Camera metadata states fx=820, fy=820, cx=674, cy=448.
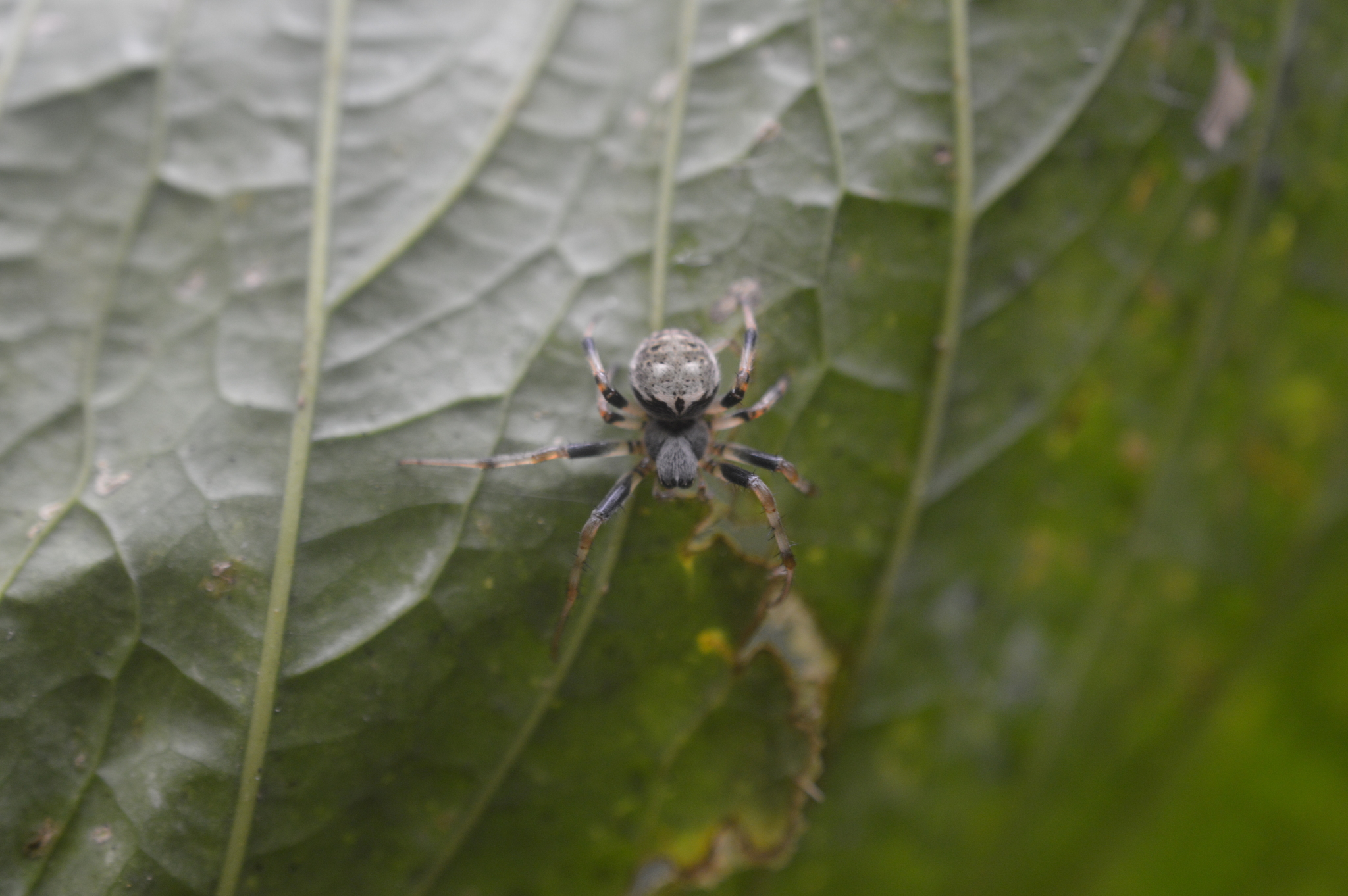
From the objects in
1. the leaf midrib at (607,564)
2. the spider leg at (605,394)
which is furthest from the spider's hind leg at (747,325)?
the spider leg at (605,394)

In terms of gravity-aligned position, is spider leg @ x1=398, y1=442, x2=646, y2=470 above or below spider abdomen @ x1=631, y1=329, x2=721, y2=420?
below

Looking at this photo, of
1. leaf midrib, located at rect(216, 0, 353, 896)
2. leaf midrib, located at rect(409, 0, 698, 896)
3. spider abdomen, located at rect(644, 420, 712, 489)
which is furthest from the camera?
spider abdomen, located at rect(644, 420, 712, 489)

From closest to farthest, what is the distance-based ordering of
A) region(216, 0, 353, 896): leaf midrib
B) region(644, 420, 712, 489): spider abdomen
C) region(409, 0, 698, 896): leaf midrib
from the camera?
region(216, 0, 353, 896): leaf midrib
region(409, 0, 698, 896): leaf midrib
region(644, 420, 712, 489): spider abdomen

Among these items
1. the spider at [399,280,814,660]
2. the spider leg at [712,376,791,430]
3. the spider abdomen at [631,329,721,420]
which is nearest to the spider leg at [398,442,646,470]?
the spider at [399,280,814,660]

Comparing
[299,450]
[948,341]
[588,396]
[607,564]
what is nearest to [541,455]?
[588,396]

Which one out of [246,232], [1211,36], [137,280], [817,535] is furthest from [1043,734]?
[137,280]

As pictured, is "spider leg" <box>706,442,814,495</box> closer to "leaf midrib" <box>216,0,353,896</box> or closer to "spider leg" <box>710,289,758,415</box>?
"spider leg" <box>710,289,758,415</box>

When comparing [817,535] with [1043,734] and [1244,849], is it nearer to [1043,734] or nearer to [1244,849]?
[1043,734]

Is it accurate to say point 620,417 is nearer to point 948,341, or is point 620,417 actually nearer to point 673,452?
point 673,452
